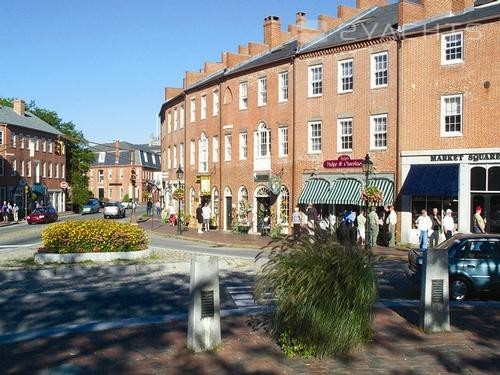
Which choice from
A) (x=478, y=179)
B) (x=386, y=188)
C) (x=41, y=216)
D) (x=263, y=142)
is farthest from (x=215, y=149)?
(x=478, y=179)

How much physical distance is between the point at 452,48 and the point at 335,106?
6805 mm

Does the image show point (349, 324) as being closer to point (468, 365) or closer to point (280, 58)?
point (468, 365)

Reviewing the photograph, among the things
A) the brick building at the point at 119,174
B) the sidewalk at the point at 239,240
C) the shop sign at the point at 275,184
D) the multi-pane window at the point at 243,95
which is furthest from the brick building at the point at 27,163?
the shop sign at the point at 275,184

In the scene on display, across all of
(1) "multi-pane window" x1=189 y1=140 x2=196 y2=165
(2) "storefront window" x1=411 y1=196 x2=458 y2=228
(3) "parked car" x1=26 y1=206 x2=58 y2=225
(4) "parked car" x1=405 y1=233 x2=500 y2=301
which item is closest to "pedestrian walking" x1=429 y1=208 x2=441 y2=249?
(2) "storefront window" x1=411 y1=196 x2=458 y2=228

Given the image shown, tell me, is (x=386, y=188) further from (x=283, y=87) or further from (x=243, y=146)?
(x=243, y=146)

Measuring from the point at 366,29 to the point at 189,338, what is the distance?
87.5ft

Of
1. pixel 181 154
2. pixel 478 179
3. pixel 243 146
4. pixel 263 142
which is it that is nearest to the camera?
pixel 478 179

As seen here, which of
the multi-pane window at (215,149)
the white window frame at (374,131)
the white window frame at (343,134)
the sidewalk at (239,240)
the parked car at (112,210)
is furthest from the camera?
the parked car at (112,210)

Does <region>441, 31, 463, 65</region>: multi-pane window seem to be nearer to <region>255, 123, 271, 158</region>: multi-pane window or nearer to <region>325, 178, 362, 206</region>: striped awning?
<region>325, 178, 362, 206</region>: striped awning

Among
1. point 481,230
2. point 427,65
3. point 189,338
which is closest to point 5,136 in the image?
point 427,65

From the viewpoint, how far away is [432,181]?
88.3ft

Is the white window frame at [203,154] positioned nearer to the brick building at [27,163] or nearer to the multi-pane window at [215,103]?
the multi-pane window at [215,103]

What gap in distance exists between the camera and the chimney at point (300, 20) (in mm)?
35963

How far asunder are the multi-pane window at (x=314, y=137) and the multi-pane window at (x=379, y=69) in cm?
411
